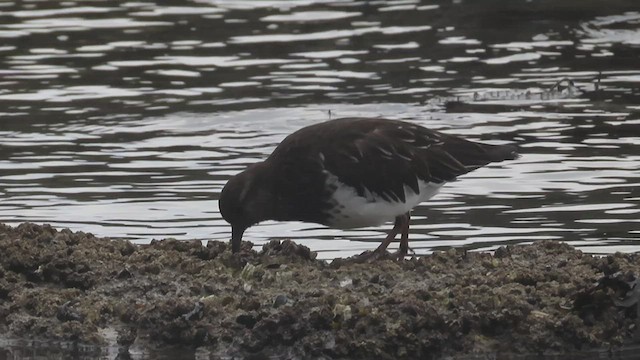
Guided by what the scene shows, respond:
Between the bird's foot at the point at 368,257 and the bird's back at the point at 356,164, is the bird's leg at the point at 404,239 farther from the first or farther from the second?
the bird's back at the point at 356,164

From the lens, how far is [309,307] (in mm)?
8242

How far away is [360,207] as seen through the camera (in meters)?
9.42

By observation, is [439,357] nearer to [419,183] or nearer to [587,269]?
[587,269]

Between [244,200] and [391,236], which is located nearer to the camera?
[244,200]

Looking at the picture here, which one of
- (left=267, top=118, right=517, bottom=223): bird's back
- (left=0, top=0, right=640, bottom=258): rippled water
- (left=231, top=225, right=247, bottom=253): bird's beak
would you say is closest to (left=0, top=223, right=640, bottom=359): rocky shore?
(left=231, top=225, right=247, bottom=253): bird's beak

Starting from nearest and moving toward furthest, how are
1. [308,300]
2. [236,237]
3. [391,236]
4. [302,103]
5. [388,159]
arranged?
[308,300], [236,237], [388,159], [391,236], [302,103]

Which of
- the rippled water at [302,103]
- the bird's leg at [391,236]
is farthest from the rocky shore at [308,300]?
the rippled water at [302,103]

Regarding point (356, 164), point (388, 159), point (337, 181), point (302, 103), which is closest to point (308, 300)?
point (337, 181)

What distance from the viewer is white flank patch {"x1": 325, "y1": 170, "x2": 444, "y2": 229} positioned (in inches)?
369

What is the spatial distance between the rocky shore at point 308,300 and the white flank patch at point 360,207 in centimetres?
30

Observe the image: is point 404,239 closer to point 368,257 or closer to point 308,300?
point 368,257

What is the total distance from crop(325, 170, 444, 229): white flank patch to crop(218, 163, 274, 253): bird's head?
15.5 inches

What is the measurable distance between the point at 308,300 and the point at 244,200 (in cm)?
136

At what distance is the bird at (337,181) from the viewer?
9398 millimetres
